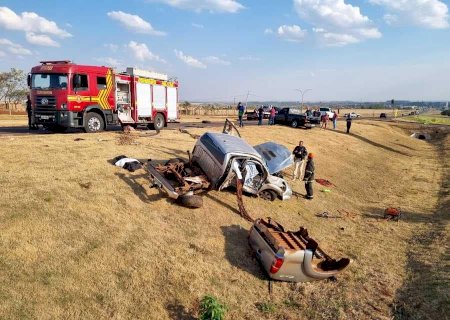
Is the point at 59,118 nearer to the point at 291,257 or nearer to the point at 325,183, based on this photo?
the point at 325,183

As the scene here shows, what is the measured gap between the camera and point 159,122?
72.3 ft

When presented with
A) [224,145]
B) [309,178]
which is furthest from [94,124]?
[309,178]

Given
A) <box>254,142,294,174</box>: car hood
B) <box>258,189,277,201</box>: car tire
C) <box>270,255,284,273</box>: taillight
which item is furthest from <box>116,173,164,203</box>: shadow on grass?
<box>254,142,294,174</box>: car hood

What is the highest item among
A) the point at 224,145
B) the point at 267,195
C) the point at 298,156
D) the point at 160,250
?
the point at 224,145

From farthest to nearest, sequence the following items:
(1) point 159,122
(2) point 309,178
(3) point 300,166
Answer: (1) point 159,122 → (3) point 300,166 → (2) point 309,178

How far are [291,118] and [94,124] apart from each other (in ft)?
64.2

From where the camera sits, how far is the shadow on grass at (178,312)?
6.75 meters

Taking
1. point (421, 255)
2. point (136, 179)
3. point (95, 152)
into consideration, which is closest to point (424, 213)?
point (421, 255)

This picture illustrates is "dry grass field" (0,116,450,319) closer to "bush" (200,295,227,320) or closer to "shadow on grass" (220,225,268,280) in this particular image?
"shadow on grass" (220,225,268,280)

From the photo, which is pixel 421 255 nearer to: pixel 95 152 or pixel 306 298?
pixel 306 298

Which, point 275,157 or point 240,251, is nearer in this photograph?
point 240,251

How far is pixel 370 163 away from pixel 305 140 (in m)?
4.58

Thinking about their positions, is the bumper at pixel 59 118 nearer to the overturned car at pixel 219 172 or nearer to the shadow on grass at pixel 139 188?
the shadow on grass at pixel 139 188

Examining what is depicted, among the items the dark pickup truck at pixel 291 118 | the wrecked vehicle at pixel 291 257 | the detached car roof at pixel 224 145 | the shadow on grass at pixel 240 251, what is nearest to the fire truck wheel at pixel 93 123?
the detached car roof at pixel 224 145
